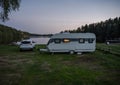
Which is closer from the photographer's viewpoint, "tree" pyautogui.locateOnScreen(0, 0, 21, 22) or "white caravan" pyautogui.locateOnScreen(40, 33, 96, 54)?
"tree" pyautogui.locateOnScreen(0, 0, 21, 22)

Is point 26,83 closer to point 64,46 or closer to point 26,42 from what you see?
point 64,46

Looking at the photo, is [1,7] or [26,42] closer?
[1,7]

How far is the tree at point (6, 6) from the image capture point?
47.2ft

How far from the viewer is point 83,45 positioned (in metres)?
22.3

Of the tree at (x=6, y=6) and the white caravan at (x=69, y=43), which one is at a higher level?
the tree at (x=6, y=6)

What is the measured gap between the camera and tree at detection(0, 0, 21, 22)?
14375 mm

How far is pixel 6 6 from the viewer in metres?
14.6

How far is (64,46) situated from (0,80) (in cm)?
1322

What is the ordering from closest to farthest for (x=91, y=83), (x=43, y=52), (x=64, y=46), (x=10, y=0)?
(x=91, y=83)
(x=10, y=0)
(x=64, y=46)
(x=43, y=52)

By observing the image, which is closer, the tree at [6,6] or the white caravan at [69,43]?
the tree at [6,6]

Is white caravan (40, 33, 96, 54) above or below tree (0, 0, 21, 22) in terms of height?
below

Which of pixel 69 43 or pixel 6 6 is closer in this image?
pixel 6 6

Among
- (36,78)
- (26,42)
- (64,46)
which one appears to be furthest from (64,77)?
(26,42)

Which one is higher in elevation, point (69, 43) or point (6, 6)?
point (6, 6)
